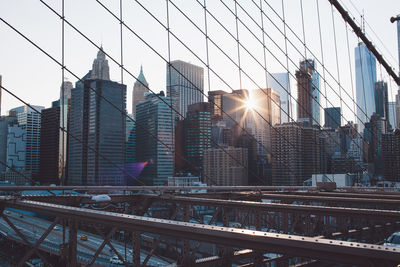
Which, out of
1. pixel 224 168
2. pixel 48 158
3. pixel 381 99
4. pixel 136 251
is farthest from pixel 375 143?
pixel 136 251

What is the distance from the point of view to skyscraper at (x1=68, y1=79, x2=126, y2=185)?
294 ft

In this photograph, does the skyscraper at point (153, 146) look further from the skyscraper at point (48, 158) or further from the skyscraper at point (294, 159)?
the skyscraper at point (294, 159)

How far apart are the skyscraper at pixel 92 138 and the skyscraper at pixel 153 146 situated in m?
9.65

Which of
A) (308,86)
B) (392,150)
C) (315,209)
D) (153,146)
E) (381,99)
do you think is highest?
(381,99)

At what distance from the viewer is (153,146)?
375ft

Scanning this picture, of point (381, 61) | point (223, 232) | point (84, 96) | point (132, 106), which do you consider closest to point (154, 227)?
point (223, 232)

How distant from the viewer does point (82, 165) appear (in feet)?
295

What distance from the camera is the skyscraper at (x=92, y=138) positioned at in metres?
89.6

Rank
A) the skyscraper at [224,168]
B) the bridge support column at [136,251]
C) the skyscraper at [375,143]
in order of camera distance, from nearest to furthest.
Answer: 1. the bridge support column at [136,251]
2. the skyscraper at [375,143]
3. the skyscraper at [224,168]

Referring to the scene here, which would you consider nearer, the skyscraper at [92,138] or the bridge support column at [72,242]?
the bridge support column at [72,242]

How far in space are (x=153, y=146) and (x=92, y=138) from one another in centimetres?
2159

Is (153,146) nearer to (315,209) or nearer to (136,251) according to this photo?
(315,209)

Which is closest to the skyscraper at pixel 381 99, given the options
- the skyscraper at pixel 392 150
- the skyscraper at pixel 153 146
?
the skyscraper at pixel 392 150

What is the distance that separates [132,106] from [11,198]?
162964 millimetres
